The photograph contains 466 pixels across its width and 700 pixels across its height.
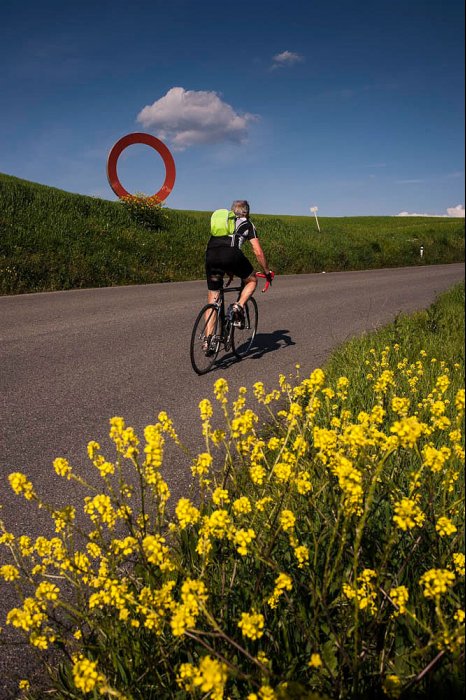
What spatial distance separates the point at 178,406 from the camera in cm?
534

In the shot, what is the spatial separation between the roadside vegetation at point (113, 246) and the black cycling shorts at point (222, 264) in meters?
7.32

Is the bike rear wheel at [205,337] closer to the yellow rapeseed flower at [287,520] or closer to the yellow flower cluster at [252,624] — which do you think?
the yellow rapeseed flower at [287,520]

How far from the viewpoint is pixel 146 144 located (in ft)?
88.2

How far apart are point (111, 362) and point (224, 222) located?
8.07 ft

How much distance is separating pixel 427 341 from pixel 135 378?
4.21 metres

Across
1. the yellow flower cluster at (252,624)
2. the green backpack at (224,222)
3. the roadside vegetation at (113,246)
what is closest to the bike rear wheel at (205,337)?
the green backpack at (224,222)

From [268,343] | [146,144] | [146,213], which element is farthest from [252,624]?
[146,144]

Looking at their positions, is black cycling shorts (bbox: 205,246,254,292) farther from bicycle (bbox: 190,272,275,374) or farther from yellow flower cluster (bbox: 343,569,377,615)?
yellow flower cluster (bbox: 343,569,377,615)

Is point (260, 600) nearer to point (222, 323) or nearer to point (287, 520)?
point (287, 520)

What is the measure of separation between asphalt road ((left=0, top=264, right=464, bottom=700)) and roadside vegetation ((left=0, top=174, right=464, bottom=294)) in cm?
136

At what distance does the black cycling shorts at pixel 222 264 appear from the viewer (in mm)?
6613

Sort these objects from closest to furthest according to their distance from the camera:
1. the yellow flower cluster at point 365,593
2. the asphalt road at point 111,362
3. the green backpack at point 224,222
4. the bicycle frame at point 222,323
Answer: the yellow flower cluster at point 365,593, the asphalt road at point 111,362, the green backpack at point 224,222, the bicycle frame at point 222,323

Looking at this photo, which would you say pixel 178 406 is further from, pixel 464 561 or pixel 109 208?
pixel 109 208

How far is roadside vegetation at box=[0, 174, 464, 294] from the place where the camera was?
527 inches
